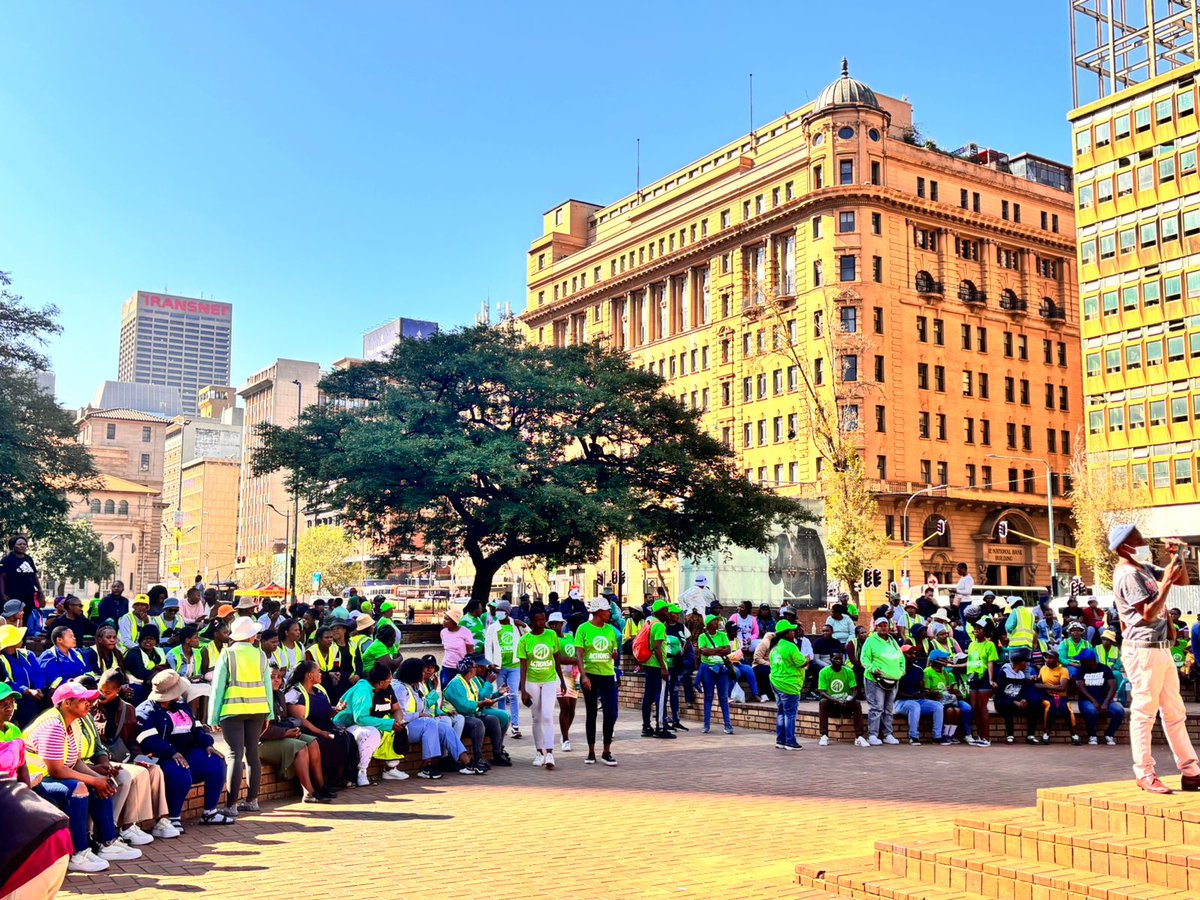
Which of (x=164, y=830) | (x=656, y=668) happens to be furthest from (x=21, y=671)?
(x=656, y=668)

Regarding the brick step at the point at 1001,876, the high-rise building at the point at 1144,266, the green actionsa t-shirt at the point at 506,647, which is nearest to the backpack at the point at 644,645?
the green actionsa t-shirt at the point at 506,647

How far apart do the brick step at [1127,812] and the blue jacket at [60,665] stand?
8906mm

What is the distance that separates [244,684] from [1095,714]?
40.7 ft

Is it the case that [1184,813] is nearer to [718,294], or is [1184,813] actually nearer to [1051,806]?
[1051,806]

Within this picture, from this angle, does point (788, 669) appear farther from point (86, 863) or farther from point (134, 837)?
point (86, 863)

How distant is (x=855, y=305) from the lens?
71.6 m

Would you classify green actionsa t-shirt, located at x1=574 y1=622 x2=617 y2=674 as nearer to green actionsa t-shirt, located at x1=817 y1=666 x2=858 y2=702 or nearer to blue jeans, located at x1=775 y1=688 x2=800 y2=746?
blue jeans, located at x1=775 y1=688 x2=800 y2=746

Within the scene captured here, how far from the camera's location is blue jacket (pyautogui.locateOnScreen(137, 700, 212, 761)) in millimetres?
10102

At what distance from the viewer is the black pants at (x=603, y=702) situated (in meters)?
14.1

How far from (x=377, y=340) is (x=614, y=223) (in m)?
86.0

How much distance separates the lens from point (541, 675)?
1438 centimetres

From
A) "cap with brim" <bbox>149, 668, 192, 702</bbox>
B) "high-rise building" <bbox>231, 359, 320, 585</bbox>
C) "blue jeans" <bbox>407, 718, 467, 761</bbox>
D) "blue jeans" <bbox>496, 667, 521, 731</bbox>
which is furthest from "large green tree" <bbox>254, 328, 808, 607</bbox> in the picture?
"high-rise building" <bbox>231, 359, 320, 585</bbox>

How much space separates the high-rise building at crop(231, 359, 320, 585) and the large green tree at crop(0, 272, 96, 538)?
115547 mm

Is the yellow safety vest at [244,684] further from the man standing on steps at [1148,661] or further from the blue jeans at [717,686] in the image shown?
the blue jeans at [717,686]
